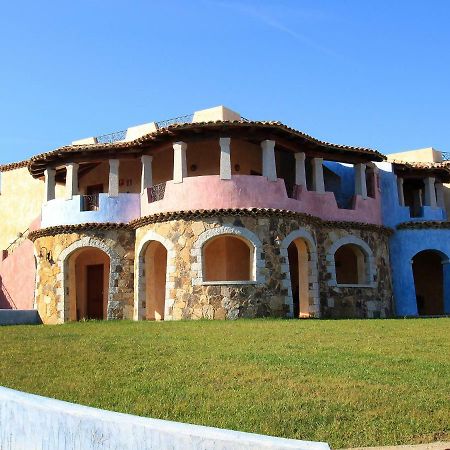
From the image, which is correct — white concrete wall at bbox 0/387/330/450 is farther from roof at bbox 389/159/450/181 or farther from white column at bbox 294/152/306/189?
roof at bbox 389/159/450/181

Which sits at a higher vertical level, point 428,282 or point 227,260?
point 227,260

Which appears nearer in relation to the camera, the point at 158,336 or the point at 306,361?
the point at 306,361

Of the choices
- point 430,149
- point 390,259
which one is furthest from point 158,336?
point 430,149

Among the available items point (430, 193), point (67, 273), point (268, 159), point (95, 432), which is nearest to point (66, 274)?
point (67, 273)

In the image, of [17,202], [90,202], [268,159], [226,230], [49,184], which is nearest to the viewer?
[226,230]

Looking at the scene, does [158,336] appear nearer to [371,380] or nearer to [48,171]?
[371,380]

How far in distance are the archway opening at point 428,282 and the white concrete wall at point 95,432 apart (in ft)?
87.8

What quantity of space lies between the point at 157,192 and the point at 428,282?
15535 millimetres

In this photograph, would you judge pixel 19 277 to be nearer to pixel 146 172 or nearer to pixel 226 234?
pixel 146 172

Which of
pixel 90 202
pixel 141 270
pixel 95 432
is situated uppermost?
pixel 90 202

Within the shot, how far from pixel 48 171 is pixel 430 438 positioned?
865 inches

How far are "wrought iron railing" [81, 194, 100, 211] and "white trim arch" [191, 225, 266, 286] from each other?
583 cm

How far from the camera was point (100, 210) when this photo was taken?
78.1 ft

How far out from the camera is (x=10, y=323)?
2133 cm
